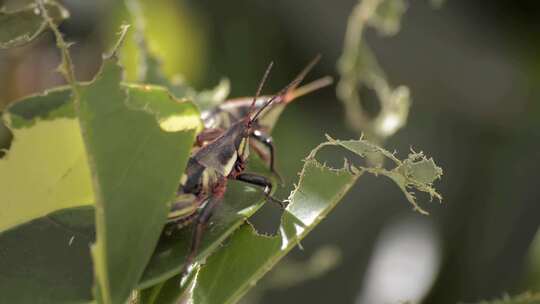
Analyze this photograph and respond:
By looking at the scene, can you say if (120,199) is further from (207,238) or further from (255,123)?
(255,123)

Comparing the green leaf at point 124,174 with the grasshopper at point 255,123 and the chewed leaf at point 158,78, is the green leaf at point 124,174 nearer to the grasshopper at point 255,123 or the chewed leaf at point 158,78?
the grasshopper at point 255,123

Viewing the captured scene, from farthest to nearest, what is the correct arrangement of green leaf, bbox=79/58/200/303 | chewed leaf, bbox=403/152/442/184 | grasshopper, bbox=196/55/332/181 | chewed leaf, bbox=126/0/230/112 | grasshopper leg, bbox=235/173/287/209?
chewed leaf, bbox=126/0/230/112, grasshopper, bbox=196/55/332/181, grasshopper leg, bbox=235/173/287/209, chewed leaf, bbox=403/152/442/184, green leaf, bbox=79/58/200/303

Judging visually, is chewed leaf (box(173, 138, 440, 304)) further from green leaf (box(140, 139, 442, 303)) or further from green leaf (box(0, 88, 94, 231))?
green leaf (box(0, 88, 94, 231))

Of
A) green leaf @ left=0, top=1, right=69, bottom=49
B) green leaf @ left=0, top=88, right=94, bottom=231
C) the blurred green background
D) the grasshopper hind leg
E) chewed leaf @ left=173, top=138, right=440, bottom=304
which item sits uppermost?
green leaf @ left=0, top=1, right=69, bottom=49

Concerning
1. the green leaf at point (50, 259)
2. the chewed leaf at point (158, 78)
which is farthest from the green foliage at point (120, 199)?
the chewed leaf at point (158, 78)

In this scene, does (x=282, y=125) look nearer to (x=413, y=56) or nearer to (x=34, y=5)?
(x=413, y=56)

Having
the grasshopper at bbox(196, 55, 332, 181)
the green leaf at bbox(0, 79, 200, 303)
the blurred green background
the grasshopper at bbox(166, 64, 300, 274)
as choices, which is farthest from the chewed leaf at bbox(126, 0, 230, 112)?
the blurred green background
